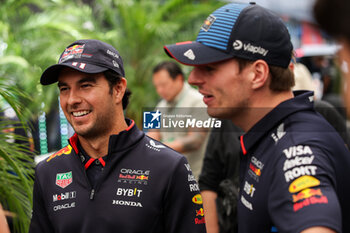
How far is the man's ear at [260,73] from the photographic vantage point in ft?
5.79

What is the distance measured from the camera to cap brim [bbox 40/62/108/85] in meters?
2.09

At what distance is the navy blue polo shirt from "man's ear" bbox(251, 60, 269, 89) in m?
0.13

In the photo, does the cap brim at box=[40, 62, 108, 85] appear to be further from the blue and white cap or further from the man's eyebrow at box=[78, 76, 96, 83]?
the blue and white cap

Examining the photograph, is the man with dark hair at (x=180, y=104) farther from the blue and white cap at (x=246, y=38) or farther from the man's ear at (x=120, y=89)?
the blue and white cap at (x=246, y=38)

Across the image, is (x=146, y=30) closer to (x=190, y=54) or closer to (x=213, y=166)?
(x=213, y=166)

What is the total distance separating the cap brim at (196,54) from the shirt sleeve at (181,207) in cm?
51

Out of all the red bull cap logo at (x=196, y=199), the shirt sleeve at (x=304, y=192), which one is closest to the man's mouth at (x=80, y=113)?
the red bull cap logo at (x=196, y=199)

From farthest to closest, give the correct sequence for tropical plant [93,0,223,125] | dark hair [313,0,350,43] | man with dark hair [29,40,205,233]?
1. tropical plant [93,0,223,125]
2. man with dark hair [29,40,205,233]
3. dark hair [313,0,350,43]

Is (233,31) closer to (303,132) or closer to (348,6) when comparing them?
(303,132)

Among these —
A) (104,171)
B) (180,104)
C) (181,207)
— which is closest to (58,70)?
(104,171)

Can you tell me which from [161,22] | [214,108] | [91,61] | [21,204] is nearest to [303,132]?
[214,108]

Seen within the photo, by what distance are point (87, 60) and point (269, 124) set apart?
3.11 ft

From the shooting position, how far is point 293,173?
1.38m

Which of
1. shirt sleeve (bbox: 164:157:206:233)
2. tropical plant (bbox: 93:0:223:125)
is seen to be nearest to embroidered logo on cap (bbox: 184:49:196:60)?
shirt sleeve (bbox: 164:157:206:233)
